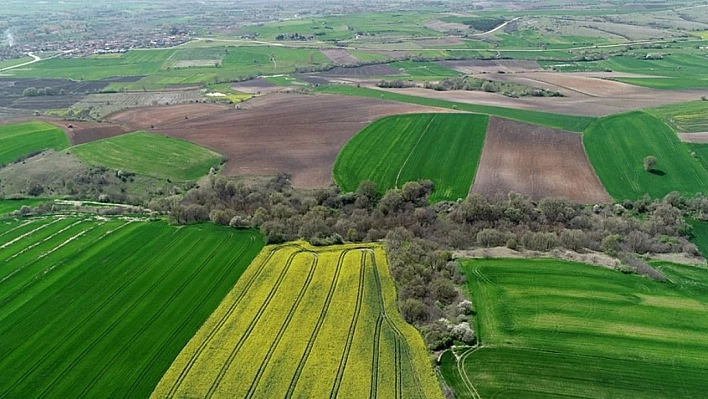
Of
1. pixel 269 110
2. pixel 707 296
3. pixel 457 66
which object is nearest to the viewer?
pixel 707 296

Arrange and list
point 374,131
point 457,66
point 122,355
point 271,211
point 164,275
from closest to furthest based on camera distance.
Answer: point 122,355 < point 164,275 < point 271,211 < point 374,131 < point 457,66

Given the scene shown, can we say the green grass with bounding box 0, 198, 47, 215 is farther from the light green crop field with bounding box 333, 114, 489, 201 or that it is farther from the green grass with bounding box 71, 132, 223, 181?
the light green crop field with bounding box 333, 114, 489, 201

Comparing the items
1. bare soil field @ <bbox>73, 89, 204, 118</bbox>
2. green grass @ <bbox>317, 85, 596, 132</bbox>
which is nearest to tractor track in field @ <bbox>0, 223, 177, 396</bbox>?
green grass @ <bbox>317, 85, 596, 132</bbox>

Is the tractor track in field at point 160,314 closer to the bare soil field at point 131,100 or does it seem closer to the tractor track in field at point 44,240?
the tractor track in field at point 44,240

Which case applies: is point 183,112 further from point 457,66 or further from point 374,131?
point 457,66

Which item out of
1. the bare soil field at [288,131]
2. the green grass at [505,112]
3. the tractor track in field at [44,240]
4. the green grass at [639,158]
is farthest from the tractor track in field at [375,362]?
the green grass at [505,112]

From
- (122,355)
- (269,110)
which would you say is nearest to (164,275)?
(122,355)
